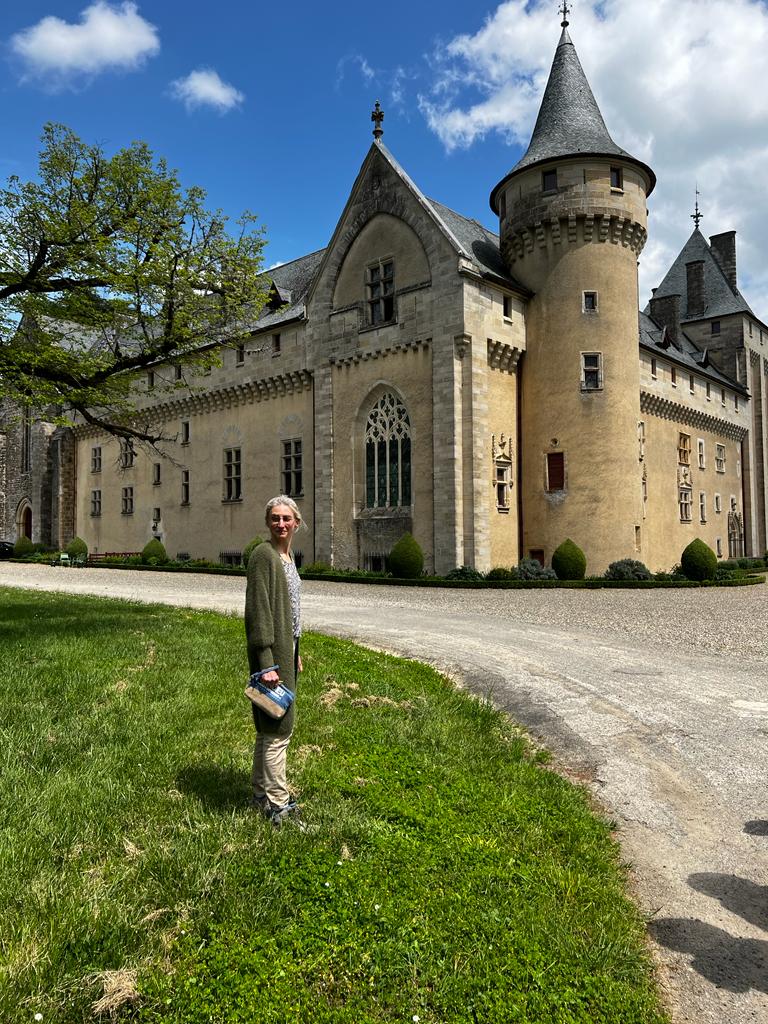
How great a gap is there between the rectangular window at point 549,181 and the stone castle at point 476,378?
0.17ft

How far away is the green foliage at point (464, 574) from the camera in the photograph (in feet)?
73.0

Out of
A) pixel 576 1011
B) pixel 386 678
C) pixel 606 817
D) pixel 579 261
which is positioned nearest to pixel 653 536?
pixel 579 261

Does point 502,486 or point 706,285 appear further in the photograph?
point 706,285

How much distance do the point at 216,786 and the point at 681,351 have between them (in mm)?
39388

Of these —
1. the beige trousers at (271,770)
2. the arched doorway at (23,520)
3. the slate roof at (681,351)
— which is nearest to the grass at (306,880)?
the beige trousers at (271,770)

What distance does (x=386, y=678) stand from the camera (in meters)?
7.87

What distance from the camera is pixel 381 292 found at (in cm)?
2633

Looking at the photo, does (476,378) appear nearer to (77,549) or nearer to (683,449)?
(683,449)

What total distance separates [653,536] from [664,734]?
25860 millimetres

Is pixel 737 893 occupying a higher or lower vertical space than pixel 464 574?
lower

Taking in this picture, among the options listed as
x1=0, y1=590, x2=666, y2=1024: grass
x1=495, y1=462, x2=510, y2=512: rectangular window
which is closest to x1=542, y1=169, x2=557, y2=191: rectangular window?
x1=495, y1=462, x2=510, y2=512: rectangular window

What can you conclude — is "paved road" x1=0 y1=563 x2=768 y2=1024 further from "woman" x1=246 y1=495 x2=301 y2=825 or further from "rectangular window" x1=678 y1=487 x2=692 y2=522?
"rectangular window" x1=678 y1=487 x2=692 y2=522

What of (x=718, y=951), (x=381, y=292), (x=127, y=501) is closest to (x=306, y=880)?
(x=718, y=951)

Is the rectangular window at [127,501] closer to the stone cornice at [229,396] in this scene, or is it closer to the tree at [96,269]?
the stone cornice at [229,396]
